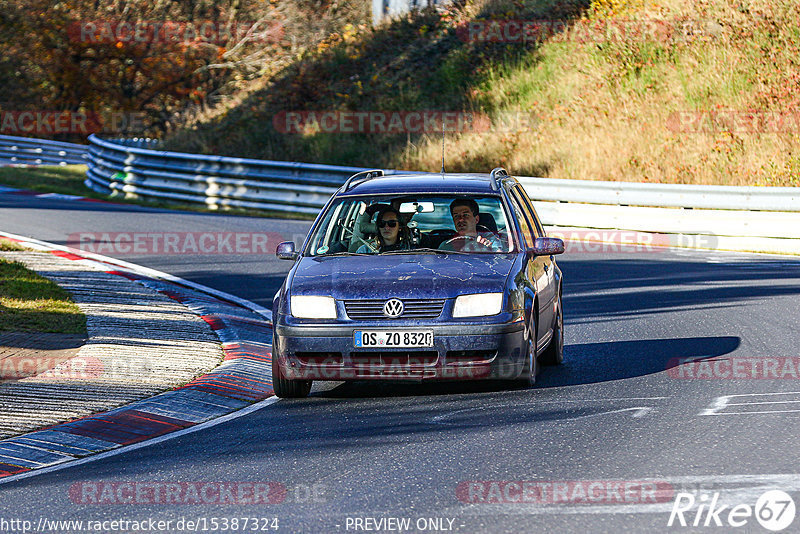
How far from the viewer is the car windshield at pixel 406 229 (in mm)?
9602

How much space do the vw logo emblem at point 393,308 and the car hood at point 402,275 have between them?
47 millimetres

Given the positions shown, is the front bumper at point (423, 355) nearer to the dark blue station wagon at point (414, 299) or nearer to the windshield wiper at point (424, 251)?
the dark blue station wagon at point (414, 299)

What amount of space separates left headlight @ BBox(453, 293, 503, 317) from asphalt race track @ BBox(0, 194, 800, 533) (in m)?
0.67

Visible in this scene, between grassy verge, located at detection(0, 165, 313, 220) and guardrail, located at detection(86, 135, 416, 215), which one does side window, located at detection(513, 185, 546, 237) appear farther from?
grassy verge, located at detection(0, 165, 313, 220)

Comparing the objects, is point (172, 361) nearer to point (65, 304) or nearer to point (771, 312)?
point (65, 304)

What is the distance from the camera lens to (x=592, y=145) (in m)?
26.7

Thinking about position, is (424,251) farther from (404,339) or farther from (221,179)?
(221,179)

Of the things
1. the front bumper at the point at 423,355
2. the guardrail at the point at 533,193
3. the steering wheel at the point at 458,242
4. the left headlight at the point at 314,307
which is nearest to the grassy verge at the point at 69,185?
the guardrail at the point at 533,193

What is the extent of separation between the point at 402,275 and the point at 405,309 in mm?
355

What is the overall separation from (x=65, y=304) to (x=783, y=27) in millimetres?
21622

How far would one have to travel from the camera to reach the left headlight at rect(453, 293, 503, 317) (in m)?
8.53

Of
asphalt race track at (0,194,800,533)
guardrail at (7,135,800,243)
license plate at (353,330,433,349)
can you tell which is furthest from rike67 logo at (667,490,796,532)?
guardrail at (7,135,800,243)

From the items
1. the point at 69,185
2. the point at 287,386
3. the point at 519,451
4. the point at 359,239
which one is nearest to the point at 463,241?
the point at 359,239

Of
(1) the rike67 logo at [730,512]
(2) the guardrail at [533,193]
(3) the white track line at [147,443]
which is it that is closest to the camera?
(1) the rike67 logo at [730,512]
